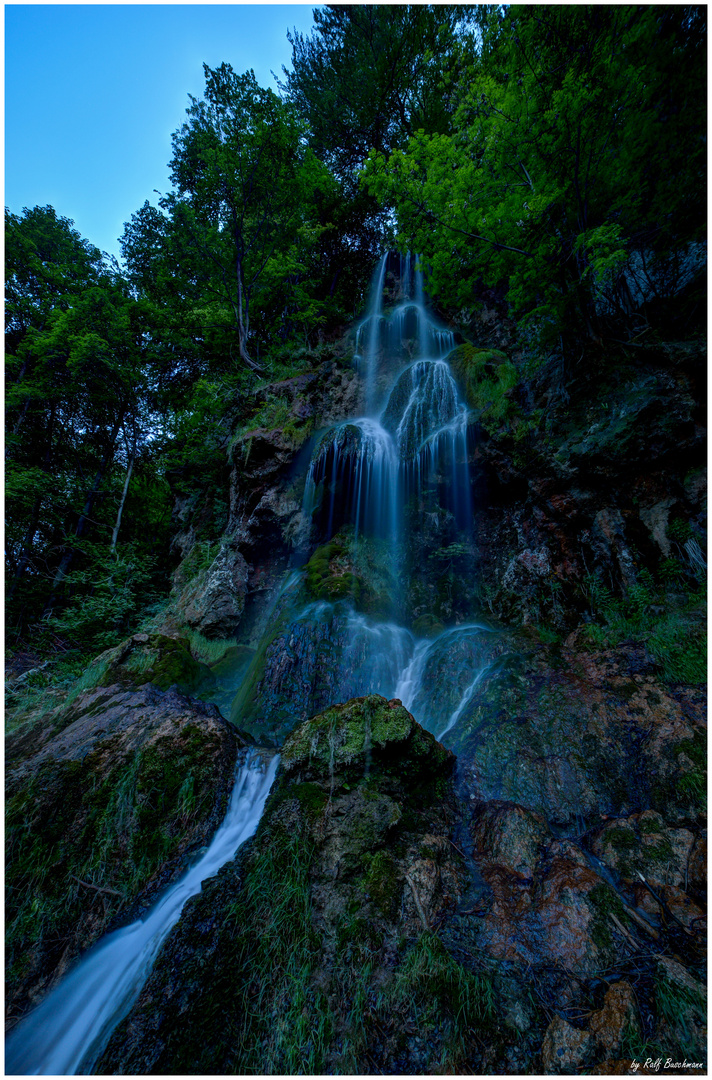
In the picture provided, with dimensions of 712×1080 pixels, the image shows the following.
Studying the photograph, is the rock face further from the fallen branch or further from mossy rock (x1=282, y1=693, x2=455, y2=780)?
the fallen branch

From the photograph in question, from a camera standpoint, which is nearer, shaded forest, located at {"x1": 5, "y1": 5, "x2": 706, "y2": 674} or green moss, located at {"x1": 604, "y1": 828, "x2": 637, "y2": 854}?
green moss, located at {"x1": 604, "y1": 828, "x2": 637, "y2": 854}

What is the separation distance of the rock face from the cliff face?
0.04 meters

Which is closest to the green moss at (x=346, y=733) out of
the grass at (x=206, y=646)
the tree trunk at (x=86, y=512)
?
the grass at (x=206, y=646)

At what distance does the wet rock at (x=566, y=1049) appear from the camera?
6.89ft

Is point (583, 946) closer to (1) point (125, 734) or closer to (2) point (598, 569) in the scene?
(1) point (125, 734)

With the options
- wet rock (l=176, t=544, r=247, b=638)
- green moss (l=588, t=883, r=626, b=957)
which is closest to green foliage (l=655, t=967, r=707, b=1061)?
green moss (l=588, t=883, r=626, b=957)

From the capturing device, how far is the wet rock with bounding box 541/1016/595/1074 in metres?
2.10

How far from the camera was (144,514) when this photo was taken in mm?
12742

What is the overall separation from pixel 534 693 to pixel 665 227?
728cm

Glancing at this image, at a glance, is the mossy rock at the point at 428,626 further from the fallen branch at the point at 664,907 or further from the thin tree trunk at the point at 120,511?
the thin tree trunk at the point at 120,511

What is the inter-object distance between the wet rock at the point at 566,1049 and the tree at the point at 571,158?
7.31 metres

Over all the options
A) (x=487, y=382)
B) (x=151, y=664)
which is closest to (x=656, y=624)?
(x=487, y=382)

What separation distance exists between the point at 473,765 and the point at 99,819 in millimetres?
3875

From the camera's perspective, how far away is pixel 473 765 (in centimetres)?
429
